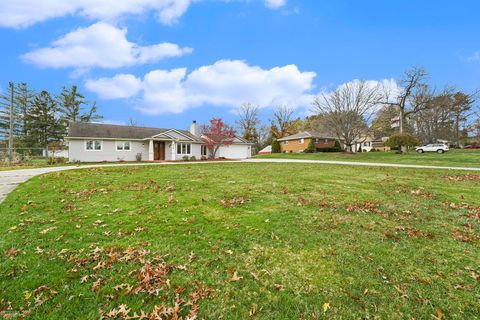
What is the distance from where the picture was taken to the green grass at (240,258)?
2584 mm

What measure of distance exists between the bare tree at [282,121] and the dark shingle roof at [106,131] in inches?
1309

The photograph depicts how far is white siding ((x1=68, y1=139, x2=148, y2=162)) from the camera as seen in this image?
79.0ft

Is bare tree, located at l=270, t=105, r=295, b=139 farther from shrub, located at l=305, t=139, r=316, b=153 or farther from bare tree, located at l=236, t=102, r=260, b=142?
shrub, located at l=305, t=139, r=316, b=153

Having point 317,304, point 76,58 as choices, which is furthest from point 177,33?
point 317,304

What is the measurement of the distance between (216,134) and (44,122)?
35.1m

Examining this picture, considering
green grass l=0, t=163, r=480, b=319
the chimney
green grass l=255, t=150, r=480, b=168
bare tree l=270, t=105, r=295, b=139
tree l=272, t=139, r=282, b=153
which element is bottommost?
green grass l=0, t=163, r=480, b=319

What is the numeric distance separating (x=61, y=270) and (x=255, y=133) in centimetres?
5418

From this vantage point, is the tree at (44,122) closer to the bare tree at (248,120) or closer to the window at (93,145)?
the window at (93,145)

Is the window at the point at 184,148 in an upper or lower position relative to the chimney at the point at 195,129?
lower

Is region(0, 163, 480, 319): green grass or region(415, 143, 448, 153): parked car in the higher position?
region(415, 143, 448, 153): parked car

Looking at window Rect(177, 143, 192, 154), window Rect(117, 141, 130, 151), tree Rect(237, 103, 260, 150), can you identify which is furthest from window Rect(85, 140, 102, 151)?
tree Rect(237, 103, 260, 150)

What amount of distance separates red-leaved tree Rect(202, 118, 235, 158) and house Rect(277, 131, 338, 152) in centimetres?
1699

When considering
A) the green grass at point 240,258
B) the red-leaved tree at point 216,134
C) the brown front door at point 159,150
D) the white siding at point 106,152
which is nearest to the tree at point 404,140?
the red-leaved tree at point 216,134

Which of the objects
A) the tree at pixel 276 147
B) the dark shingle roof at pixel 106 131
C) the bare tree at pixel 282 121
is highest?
the bare tree at pixel 282 121
